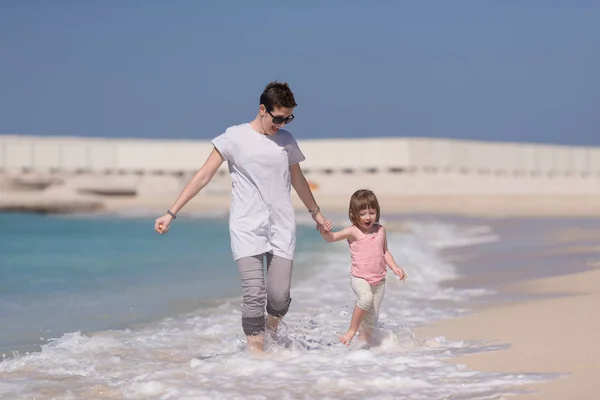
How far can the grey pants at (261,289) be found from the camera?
5.84m

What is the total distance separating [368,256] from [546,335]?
1336 millimetres

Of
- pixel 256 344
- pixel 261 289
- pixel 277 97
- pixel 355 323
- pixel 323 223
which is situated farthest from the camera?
pixel 355 323

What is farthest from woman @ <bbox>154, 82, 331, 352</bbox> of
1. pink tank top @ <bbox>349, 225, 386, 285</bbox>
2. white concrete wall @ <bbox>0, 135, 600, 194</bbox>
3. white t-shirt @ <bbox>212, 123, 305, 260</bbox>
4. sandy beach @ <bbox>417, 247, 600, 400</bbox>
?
white concrete wall @ <bbox>0, 135, 600, 194</bbox>

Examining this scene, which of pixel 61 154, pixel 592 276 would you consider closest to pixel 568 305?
pixel 592 276

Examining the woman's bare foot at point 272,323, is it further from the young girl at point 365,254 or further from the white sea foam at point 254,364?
the young girl at point 365,254

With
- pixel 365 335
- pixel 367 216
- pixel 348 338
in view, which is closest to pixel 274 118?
pixel 367 216

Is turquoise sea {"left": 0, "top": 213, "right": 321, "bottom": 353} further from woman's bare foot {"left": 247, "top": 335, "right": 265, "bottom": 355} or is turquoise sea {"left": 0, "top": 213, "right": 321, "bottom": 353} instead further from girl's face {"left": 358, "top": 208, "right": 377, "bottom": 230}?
girl's face {"left": 358, "top": 208, "right": 377, "bottom": 230}

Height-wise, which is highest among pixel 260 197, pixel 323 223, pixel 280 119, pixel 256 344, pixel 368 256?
pixel 280 119

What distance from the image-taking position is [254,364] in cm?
596

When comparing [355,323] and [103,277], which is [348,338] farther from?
[103,277]

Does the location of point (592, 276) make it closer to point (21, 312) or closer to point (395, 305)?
point (395, 305)

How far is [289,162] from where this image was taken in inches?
239

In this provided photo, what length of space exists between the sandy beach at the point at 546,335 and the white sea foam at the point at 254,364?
184 mm

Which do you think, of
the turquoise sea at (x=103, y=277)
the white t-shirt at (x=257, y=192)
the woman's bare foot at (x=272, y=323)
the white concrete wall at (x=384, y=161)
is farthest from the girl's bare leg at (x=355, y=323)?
the white concrete wall at (x=384, y=161)
